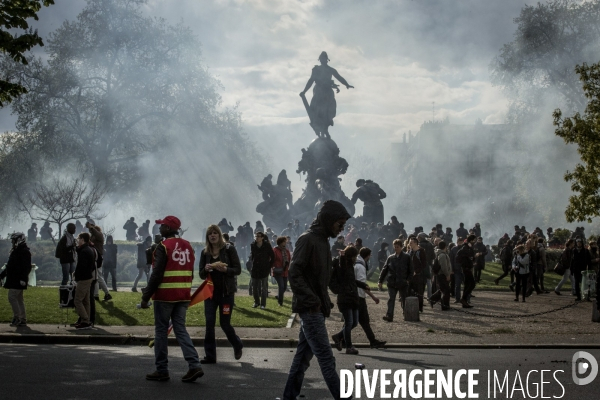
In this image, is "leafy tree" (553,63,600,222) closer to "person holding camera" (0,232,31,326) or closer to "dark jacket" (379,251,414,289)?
"dark jacket" (379,251,414,289)

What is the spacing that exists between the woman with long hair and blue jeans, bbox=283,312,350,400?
2974 mm

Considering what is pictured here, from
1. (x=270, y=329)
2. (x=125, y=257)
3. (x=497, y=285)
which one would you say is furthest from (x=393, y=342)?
(x=125, y=257)

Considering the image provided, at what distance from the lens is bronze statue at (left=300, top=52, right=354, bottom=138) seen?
135 feet

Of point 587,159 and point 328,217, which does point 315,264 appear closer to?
point 328,217

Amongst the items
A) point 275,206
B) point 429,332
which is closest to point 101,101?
point 275,206

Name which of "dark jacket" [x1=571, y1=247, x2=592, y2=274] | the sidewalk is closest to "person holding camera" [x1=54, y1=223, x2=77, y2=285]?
the sidewalk

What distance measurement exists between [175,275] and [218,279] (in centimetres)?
144

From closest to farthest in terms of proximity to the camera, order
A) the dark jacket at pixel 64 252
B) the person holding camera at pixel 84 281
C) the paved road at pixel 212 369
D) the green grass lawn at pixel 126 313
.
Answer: the paved road at pixel 212 369, the person holding camera at pixel 84 281, the green grass lawn at pixel 126 313, the dark jacket at pixel 64 252

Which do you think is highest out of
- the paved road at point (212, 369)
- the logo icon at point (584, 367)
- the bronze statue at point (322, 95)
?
the bronze statue at point (322, 95)

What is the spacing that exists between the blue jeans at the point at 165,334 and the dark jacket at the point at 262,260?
27.2 ft

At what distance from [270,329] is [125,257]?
67.4 ft

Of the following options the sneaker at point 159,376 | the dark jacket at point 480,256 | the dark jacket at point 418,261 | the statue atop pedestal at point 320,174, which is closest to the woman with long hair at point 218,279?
the sneaker at point 159,376

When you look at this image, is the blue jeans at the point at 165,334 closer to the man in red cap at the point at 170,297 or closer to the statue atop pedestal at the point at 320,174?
the man in red cap at the point at 170,297

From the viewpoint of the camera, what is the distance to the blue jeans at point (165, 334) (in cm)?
788
